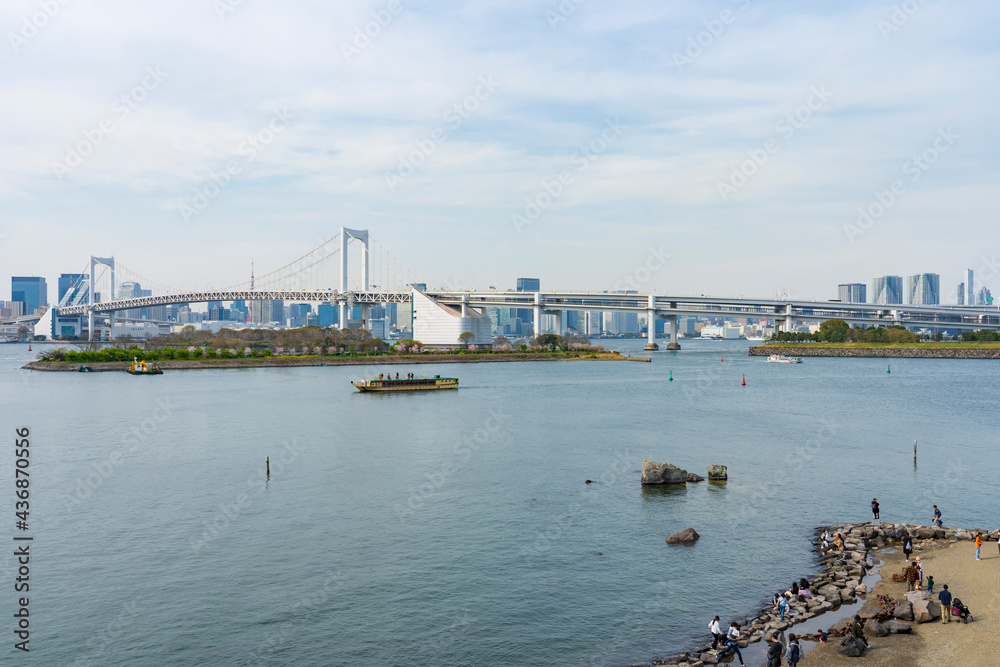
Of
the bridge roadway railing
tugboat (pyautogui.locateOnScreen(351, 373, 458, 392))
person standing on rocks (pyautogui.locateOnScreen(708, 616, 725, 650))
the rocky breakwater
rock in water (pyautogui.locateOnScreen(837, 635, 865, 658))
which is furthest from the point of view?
the bridge roadway railing

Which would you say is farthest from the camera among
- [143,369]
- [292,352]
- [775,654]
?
[292,352]

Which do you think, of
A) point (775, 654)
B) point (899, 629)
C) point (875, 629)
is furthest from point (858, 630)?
point (775, 654)

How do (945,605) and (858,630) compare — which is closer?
(858,630)

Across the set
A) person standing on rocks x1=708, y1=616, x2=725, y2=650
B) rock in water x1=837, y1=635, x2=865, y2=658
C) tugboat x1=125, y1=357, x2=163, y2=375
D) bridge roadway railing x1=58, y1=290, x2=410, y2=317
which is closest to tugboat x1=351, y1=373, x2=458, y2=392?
tugboat x1=125, y1=357, x2=163, y2=375

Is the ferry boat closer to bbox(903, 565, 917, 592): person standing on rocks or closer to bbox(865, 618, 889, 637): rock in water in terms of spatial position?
bbox(903, 565, 917, 592): person standing on rocks

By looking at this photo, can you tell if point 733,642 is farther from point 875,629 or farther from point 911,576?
point 911,576

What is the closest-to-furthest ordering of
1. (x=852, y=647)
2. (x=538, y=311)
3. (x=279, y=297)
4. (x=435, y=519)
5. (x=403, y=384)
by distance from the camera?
(x=852, y=647)
(x=435, y=519)
(x=403, y=384)
(x=279, y=297)
(x=538, y=311)

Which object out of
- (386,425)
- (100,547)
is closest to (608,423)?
(386,425)
